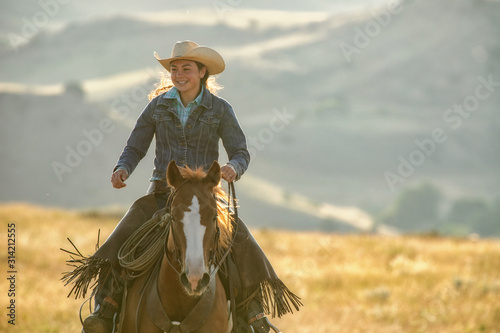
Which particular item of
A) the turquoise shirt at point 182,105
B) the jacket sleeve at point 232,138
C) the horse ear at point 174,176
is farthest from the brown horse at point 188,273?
the turquoise shirt at point 182,105

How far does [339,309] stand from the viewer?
15320mm

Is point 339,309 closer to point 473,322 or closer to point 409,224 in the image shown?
point 473,322

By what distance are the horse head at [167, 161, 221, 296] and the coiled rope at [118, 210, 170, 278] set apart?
1.34ft

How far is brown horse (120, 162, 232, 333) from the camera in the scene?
4988mm

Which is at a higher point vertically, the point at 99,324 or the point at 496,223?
the point at 496,223

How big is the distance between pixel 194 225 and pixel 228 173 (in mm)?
750

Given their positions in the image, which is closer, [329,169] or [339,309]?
[339,309]

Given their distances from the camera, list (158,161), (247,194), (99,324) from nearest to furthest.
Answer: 1. (99,324)
2. (158,161)
3. (247,194)

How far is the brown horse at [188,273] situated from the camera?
4.99 metres

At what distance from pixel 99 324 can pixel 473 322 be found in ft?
31.2

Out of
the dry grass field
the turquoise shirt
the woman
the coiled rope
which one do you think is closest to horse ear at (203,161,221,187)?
the coiled rope

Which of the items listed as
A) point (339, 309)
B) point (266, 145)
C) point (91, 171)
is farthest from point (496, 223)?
point (339, 309)

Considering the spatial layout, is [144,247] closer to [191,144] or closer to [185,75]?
[191,144]

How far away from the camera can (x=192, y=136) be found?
642 centimetres
